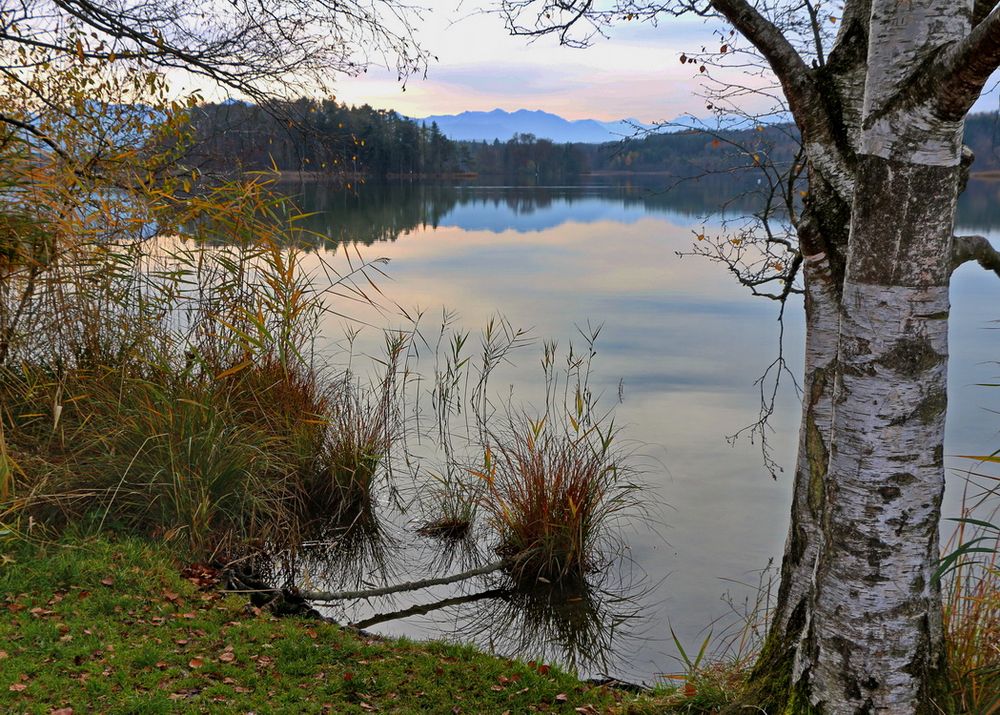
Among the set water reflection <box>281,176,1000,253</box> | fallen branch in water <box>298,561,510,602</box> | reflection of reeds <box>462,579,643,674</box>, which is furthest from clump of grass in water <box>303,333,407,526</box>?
water reflection <box>281,176,1000,253</box>

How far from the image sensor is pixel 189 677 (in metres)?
3.51

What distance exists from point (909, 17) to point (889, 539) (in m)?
1.49

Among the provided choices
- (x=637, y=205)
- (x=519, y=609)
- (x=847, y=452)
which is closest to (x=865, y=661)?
(x=847, y=452)

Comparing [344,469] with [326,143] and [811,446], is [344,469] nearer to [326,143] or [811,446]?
[326,143]

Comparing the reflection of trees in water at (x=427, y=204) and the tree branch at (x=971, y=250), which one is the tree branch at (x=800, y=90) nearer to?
the tree branch at (x=971, y=250)

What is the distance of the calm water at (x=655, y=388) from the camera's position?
5.57m

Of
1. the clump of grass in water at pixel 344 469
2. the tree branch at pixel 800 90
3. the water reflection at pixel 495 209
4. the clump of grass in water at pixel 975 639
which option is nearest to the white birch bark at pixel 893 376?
the clump of grass in water at pixel 975 639

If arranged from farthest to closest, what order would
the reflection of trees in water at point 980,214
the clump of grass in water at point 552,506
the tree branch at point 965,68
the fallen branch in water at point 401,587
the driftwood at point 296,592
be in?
the reflection of trees in water at point 980,214, the clump of grass in water at point 552,506, the fallen branch in water at point 401,587, the driftwood at point 296,592, the tree branch at point 965,68

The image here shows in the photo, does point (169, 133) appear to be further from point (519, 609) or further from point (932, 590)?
point (932, 590)

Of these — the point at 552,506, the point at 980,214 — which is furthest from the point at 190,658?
the point at 980,214

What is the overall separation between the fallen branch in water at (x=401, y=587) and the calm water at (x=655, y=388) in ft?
0.31

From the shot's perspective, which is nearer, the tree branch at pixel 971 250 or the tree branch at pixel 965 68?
the tree branch at pixel 965 68

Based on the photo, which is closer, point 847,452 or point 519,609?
point 847,452

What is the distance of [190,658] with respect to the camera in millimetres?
3695
